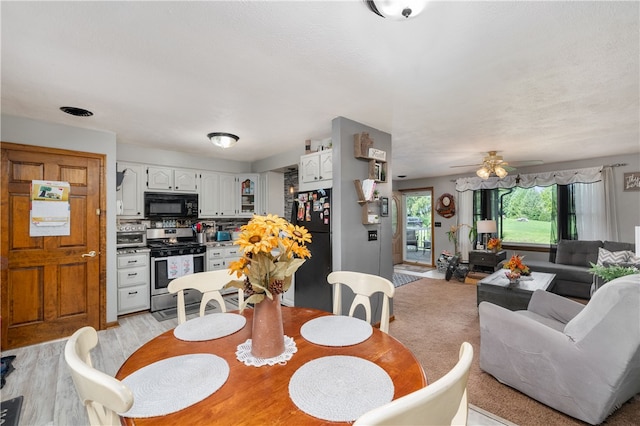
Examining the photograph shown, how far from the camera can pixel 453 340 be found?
305cm

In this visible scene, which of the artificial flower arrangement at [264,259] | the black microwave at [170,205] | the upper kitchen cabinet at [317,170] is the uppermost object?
the upper kitchen cabinet at [317,170]

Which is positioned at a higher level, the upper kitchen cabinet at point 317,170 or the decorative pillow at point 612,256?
the upper kitchen cabinet at point 317,170

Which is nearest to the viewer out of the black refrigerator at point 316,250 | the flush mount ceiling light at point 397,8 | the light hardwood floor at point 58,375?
the flush mount ceiling light at point 397,8

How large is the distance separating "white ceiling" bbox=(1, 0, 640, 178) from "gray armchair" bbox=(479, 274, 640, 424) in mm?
1491

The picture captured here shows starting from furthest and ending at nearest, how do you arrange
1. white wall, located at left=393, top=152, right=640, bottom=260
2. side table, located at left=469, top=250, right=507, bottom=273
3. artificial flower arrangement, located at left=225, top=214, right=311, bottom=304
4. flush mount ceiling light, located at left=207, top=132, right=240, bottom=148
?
side table, located at left=469, top=250, right=507, bottom=273, white wall, located at left=393, top=152, right=640, bottom=260, flush mount ceiling light, located at left=207, top=132, right=240, bottom=148, artificial flower arrangement, located at left=225, top=214, right=311, bottom=304

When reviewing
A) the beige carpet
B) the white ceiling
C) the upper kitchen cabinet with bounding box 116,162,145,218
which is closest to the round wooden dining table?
the beige carpet

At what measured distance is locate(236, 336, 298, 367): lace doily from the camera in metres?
1.15

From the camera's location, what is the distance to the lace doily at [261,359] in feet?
3.77

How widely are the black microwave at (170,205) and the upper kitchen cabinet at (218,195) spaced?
0.14 metres

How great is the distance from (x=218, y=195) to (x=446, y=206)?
17.3 feet

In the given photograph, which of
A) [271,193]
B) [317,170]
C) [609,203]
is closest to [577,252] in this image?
[609,203]

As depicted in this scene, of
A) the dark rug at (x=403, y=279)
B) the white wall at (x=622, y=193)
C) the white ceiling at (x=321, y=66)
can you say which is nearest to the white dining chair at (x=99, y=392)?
the white ceiling at (x=321, y=66)

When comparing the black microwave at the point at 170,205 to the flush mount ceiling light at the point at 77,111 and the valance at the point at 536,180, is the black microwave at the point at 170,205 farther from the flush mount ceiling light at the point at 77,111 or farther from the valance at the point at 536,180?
the valance at the point at 536,180

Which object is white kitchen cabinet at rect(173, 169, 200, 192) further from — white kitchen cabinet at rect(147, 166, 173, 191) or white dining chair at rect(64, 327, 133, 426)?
white dining chair at rect(64, 327, 133, 426)
